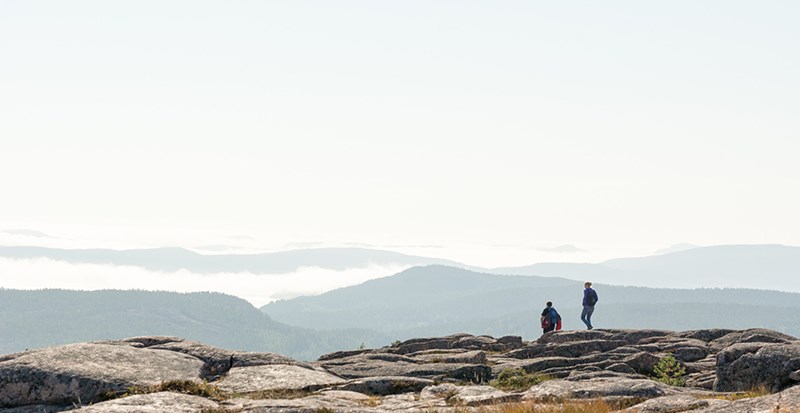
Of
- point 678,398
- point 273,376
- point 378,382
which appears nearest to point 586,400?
point 678,398

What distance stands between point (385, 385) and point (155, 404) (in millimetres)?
5855

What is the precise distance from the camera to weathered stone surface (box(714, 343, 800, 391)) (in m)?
21.2

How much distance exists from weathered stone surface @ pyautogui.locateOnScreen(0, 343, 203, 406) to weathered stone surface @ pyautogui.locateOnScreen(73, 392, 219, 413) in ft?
→ 4.39

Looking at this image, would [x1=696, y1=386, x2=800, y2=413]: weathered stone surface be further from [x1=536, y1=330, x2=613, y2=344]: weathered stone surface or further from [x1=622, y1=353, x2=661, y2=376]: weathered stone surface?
[x1=536, y1=330, x2=613, y2=344]: weathered stone surface

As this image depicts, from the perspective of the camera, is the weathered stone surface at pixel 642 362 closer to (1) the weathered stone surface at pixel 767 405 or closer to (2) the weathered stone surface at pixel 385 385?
(2) the weathered stone surface at pixel 385 385

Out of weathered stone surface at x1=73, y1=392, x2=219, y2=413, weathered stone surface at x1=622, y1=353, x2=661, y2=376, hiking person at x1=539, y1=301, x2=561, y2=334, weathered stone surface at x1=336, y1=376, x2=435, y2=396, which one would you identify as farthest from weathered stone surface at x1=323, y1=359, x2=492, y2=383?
hiking person at x1=539, y1=301, x2=561, y2=334

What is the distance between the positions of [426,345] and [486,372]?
1785cm

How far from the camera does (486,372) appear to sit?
82.3ft

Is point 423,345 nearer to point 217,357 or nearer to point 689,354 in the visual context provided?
point 689,354

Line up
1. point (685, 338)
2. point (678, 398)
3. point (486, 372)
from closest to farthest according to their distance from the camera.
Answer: point (678, 398) → point (486, 372) → point (685, 338)

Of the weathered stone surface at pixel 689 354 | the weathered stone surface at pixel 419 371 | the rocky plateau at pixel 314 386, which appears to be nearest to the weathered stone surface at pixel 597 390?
the rocky plateau at pixel 314 386

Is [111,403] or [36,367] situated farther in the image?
[36,367]

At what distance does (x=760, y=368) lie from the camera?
72.7 ft

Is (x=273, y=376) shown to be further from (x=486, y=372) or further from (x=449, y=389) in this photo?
(x=486, y=372)
